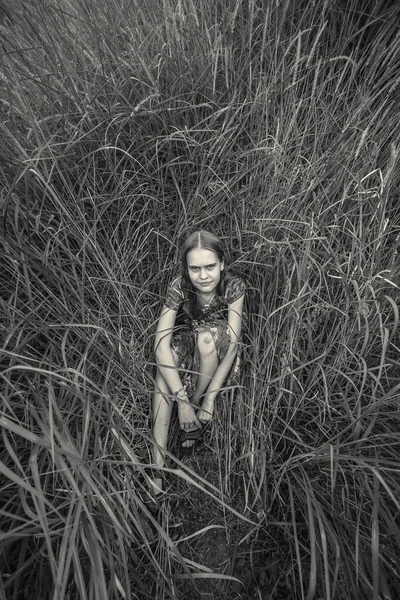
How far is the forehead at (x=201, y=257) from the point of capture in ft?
4.77

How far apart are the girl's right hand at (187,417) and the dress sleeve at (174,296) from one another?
0.29 metres

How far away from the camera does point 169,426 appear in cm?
160

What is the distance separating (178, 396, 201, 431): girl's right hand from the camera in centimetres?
150

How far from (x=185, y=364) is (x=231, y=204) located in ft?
1.86

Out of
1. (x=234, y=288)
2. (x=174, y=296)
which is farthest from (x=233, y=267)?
(x=174, y=296)

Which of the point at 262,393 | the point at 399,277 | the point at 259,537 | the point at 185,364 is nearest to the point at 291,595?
the point at 259,537

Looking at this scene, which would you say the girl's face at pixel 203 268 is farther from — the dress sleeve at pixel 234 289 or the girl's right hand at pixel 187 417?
the girl's right hand at pixel 187 417

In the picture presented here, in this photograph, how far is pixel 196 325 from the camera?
161cm

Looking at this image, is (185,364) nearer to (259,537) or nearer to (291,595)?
(259,537)

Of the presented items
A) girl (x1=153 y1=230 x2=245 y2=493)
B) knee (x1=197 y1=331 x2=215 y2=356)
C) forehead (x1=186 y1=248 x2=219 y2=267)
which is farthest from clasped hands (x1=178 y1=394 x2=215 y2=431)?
forehead (x1=186 y1=248 x2=219 y2=267)

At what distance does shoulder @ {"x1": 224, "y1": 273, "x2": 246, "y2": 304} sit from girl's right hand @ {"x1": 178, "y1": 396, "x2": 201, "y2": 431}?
343mm

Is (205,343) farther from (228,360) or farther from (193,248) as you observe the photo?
(193,248)

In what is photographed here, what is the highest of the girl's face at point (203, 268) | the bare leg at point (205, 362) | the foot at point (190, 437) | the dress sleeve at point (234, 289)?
the girl's face at point (203, 268)

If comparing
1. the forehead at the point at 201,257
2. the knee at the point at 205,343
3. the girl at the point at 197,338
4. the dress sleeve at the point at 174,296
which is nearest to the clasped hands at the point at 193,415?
the girl at the point at 197,338
